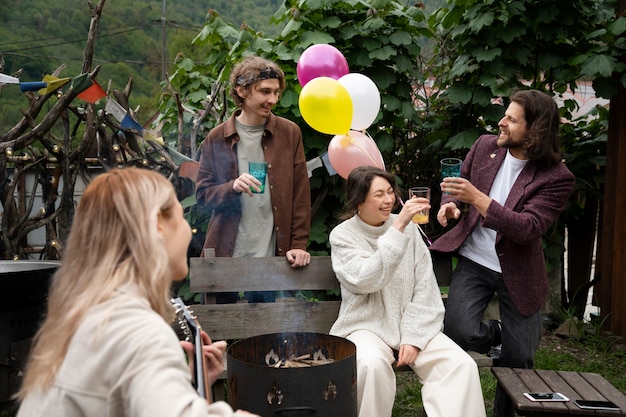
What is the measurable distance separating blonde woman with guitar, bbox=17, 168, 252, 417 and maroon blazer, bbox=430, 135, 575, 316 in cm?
207

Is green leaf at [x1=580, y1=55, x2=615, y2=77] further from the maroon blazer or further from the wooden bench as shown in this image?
the wooden bench

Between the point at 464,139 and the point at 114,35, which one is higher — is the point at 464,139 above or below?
below

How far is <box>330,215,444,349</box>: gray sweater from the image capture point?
3.44 metres

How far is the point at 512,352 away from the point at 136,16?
2406 cm

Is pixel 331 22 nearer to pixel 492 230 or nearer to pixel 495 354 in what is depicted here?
pixel 492 230

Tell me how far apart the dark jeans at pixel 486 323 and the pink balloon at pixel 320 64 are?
1501mm

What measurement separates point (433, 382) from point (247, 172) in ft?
4.94

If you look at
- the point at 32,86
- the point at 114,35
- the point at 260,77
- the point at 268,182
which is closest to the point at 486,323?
the point at 268,182

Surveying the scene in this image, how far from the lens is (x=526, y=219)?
3.43 m

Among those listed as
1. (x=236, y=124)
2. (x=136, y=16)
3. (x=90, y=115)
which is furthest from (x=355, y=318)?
(x=136, y=16)

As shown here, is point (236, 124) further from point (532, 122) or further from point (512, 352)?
point (512, 352)

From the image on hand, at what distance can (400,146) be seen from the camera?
20.1ft

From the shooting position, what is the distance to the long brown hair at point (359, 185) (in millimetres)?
3564

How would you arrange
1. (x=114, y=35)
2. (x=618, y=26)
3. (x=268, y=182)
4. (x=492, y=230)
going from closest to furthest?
(x=492, y=230)
(x=268, y=182)
(x=618, y=26)
(x=114, y=35)
